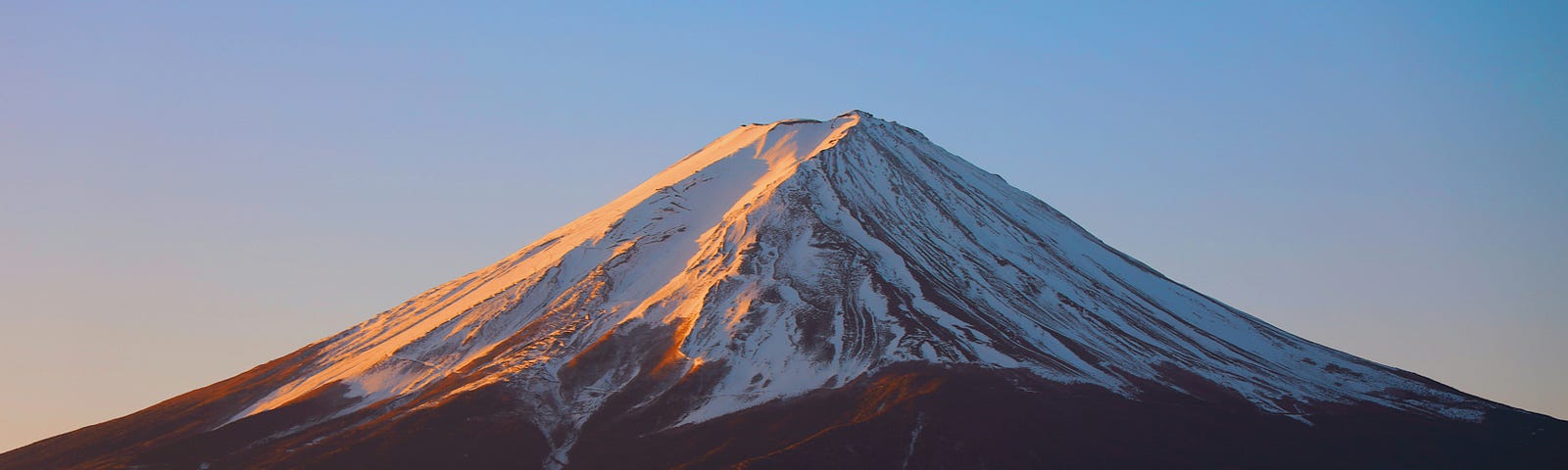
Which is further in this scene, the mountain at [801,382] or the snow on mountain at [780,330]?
the snow on mountain at [780,330]

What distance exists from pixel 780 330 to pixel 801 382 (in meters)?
11.2

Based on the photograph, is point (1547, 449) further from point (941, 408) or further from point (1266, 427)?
point (941, 408)

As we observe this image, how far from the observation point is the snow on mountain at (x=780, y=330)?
161125mm

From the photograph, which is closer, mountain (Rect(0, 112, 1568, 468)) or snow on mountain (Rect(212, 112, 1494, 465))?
mountain (Rect(0, 112, 1568, 468))

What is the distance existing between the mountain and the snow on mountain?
1.17 ft

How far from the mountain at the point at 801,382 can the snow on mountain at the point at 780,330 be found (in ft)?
1.17

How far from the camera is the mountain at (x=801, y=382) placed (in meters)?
147

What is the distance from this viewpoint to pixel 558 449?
149625 millimetres

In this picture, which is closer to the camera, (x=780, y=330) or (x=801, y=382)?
(x=801, y=382)

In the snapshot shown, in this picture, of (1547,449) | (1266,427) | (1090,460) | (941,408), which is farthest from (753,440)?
(1547,449)

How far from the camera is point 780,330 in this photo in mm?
167250

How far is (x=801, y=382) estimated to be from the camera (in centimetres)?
15700

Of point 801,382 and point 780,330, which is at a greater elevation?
point 780,330

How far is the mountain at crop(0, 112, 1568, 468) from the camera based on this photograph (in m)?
147
